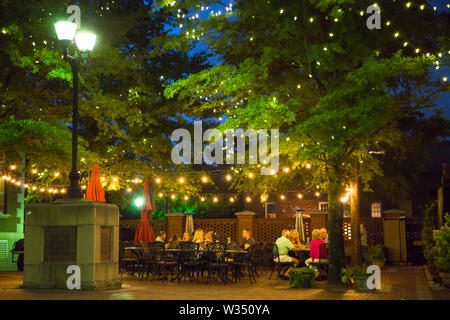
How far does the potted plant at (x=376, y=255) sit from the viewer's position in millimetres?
22812

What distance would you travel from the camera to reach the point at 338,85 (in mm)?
15086

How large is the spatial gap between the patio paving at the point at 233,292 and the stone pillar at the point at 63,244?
1.41ft

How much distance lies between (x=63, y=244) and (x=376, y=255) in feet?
46.9

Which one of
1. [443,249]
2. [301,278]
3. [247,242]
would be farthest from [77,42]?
[443,249]

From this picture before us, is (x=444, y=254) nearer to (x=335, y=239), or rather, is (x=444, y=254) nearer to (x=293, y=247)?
(x=335, y=239)

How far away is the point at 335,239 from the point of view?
15.3 metres

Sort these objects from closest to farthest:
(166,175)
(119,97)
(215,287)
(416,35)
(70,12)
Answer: (215,287)
(70,12)
(416,35)
(119,97)
(166,175)

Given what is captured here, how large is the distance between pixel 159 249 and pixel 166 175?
886 centimetres

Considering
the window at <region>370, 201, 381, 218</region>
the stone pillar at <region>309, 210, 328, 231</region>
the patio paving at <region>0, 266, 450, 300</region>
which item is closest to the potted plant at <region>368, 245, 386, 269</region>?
the stone pillar at <region>309, 210, 328, 231</region>

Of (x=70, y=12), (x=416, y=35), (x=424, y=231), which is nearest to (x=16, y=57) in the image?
(x=70, y=12)

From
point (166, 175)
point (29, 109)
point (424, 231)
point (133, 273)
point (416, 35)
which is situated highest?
point (416, 35)

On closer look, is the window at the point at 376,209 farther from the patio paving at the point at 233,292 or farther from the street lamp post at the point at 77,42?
the street lamp post at the point at 77,42

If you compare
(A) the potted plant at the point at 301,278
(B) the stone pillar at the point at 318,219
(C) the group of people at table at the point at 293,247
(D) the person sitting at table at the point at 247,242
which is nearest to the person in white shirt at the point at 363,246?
(B) the stone pillar at the point at 318,219
